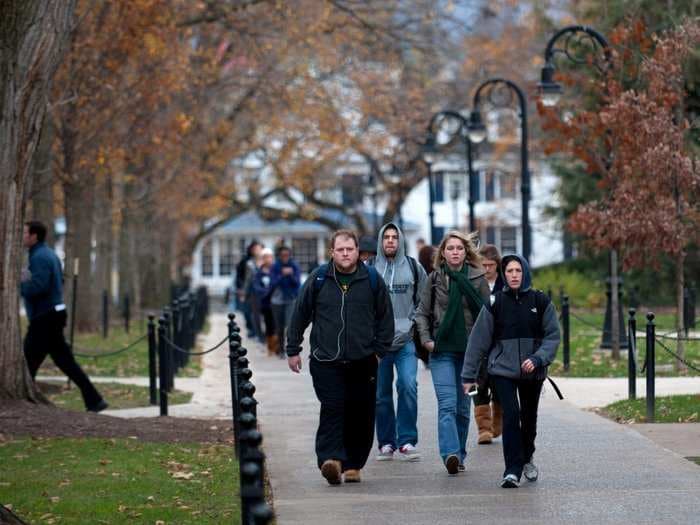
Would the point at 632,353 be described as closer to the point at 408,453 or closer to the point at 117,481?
the point at 408,453

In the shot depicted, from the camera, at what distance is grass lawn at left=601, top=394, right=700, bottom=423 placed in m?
15.0

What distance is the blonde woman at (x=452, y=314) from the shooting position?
11930 mm

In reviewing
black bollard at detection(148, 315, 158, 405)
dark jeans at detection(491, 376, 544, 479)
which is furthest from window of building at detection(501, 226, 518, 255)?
dark jeans at detection(491, 376, 544, 479)

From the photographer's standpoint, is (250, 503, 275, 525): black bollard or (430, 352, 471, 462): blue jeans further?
(430, 352, 471, 462): blue jeans

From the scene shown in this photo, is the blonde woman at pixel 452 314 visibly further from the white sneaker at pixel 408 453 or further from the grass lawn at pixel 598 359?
the grass lawn at pixel 598 359

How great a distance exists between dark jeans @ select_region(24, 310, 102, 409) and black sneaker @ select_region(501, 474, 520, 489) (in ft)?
23.0

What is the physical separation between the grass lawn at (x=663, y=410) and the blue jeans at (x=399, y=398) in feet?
10.4

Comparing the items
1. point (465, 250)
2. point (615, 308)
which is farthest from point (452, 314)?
point (615, 308)

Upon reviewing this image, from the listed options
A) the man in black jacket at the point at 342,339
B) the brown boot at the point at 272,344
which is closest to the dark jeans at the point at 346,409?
the man in black jacket at the point at 342,339

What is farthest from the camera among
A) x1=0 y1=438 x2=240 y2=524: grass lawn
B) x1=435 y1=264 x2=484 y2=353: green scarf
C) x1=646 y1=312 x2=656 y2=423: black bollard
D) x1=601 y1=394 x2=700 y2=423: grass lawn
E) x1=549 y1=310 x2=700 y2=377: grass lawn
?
x1=549 y1=310 x2=700 y2=377: grass lawn

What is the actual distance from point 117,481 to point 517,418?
114 inches

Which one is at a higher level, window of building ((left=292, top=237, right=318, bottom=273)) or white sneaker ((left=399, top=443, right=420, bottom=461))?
window of building ((left=292, top=237, right=318, bottom=273))

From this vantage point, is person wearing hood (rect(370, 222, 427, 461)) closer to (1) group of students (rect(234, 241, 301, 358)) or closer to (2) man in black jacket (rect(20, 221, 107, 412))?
(2) man in black jacket (rect(20, 221, 107, 412))

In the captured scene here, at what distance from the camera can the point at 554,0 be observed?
5319 cm
